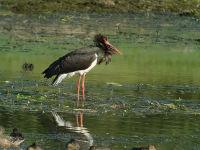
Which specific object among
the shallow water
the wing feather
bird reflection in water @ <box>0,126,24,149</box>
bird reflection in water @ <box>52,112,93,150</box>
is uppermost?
the wing feather

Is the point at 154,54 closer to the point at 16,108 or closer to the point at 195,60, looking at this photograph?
the point at 195,60

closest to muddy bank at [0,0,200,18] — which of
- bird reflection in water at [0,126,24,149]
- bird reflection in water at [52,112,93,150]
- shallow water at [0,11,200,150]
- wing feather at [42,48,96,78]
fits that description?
shallow water at [0,11,200,150]

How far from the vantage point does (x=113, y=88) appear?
15.2 meters

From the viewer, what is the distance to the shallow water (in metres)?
10.1

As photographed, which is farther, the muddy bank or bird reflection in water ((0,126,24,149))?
the muddy bank

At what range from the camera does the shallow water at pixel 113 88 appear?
10.1 m

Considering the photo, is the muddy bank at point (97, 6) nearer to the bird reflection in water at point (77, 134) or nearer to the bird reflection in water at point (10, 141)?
the bird reflection in water at point (77, 134)

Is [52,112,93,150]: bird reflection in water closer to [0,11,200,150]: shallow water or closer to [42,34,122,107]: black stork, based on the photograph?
[0,11,200,150]: shallow water

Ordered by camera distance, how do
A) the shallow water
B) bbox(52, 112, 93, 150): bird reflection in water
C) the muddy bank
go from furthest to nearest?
1. the muddy bank
2. the shallow water
3. bbox(52, 112, 93, 150): bird reflection in water

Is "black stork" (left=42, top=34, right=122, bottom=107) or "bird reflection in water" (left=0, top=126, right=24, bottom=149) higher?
"black stork" (left=42, top=34, right=122, bottom=107)

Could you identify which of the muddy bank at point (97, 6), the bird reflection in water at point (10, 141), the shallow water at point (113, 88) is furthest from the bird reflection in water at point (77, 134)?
the muddy bank at point (97, 6)

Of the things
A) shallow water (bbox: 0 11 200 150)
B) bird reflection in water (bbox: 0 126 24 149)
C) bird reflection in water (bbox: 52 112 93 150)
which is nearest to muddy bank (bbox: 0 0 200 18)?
shallow water (bbox: 0 11 200 150)

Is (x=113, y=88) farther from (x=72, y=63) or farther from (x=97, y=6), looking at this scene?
(x=97, y=6)

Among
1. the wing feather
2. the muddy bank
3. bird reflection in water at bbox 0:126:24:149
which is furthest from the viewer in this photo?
the muddy bank
